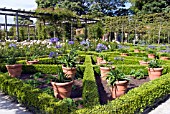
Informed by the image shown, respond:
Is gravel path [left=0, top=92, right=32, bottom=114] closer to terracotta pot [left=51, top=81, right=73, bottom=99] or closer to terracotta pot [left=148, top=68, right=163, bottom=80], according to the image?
terracotta pot [left=51, top=81, right=73, bottom=99]

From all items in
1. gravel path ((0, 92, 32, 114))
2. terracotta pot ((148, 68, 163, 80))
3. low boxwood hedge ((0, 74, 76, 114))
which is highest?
terracotta pot ((148, 68, 163, 80))

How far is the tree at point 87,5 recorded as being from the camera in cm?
3334

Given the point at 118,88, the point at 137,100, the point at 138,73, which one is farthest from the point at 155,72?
the point at 137,100

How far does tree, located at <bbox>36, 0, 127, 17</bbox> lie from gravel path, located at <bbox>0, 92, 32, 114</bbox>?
2928cm

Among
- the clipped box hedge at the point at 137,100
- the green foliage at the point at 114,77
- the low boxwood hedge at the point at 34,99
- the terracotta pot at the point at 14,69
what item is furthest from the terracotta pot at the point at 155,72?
the terracotta pot at the point at 14,69

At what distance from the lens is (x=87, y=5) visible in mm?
36625

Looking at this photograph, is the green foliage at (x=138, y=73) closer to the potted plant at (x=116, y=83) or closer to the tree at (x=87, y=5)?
the potted plant at (x=116, y=83)

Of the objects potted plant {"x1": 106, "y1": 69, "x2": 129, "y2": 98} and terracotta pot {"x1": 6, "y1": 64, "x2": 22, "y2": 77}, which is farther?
terracotta pot {"x1": 6, "y1": 64, "x2": 22, "y2": 77}

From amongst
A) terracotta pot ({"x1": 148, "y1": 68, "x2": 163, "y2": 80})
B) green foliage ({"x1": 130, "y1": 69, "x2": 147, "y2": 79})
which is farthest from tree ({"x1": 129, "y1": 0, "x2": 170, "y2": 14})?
terracotta pot ({"x1": 148, "y1": 68, "x2": 163, "y2": 80})

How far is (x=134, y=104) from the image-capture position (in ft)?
12.2

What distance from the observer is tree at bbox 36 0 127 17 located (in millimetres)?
33344

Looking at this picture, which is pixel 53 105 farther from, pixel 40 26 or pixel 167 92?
pixel 40 26

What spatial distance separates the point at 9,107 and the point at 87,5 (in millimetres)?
33994

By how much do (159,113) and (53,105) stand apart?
2.12m
